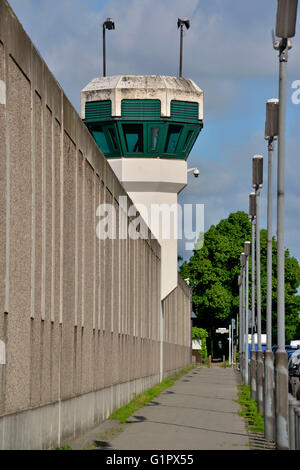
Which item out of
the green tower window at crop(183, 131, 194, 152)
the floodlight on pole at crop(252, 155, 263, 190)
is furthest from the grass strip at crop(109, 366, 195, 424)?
the green tower window at crop(183, 131, 194, 152)

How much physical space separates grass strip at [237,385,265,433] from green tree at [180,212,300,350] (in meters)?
63.0

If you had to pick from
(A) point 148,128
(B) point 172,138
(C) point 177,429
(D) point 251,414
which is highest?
(A) point 148,128

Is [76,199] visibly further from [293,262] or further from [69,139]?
[293,262]

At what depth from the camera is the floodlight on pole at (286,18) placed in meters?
17.0

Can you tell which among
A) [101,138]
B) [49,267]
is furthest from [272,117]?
[101,138]

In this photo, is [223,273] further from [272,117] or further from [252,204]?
[272,117]

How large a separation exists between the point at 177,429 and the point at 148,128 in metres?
23.1

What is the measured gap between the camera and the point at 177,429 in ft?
65.6

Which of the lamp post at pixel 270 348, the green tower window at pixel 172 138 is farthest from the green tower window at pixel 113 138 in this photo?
the lamp post at pixel 270 348

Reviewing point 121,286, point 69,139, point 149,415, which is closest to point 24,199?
point 69,139

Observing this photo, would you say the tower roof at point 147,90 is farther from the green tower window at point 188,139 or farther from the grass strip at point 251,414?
the grass strip at point 251,414

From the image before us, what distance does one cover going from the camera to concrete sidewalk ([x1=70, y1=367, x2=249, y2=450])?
1661cm

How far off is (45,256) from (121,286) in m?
12.1

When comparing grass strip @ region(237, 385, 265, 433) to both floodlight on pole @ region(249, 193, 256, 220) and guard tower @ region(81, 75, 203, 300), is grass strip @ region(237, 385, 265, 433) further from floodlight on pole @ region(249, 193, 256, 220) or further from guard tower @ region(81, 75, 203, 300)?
guard tower @ region(81, 75, 203, 300)
